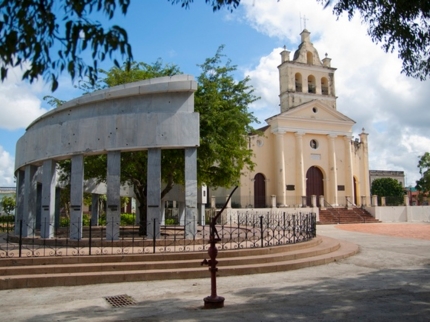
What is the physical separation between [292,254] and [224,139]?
649 cm

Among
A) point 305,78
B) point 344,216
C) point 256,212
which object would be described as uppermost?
point 305,78

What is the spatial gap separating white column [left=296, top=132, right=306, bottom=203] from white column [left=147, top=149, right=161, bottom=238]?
29033 mm

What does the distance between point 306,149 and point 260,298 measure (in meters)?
35.7

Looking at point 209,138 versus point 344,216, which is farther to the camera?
point 344,216

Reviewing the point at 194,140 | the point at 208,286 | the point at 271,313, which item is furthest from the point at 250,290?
the point at 194,140

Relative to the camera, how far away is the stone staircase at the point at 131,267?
30.6 ft

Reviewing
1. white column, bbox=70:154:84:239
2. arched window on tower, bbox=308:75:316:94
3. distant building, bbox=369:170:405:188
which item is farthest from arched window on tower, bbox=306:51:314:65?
distant building, bbox=369:170:405:188

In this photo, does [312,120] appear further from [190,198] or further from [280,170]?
[190,198]

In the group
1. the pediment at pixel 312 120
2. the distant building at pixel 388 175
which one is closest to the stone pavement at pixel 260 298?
the pediment at pixel 312 120

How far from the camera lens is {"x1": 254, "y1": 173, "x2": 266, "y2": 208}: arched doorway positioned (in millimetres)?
40094

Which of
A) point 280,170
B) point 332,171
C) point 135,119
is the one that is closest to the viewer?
point 135,119

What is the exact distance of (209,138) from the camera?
53.6 ft

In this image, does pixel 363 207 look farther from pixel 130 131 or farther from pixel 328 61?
pixel 130 131

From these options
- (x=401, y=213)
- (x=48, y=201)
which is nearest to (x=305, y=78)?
(x=401, y=213)
